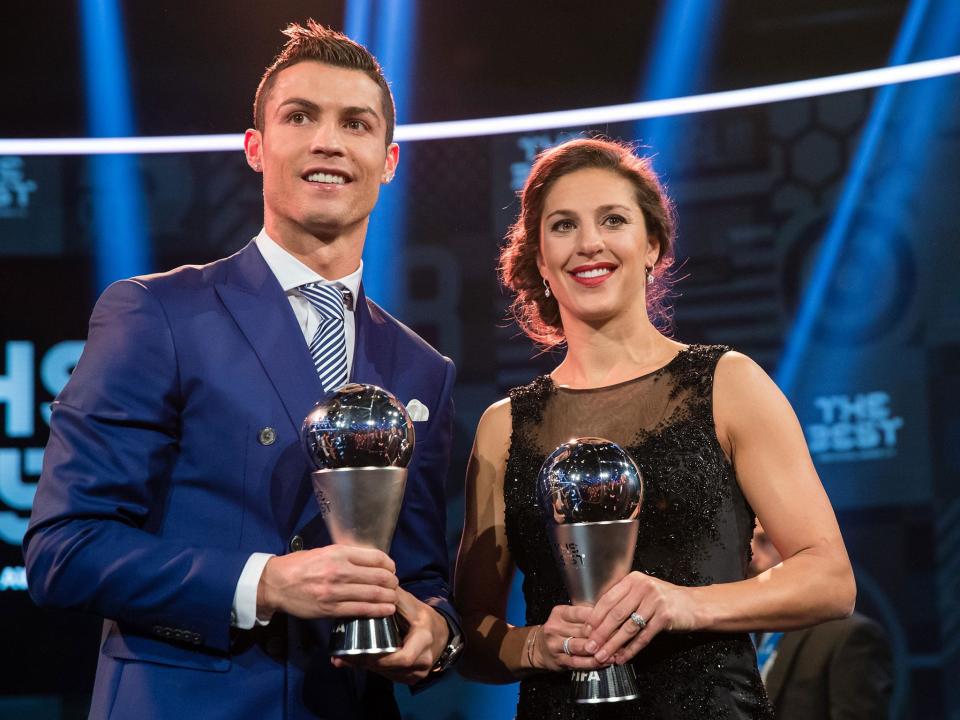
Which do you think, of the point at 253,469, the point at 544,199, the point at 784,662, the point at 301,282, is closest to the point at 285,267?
the point at 301,282

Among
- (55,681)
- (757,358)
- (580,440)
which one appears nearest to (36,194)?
(55,681)

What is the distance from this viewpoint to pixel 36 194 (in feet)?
16.0

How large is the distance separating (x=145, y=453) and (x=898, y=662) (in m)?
3.69

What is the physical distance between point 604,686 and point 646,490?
1.69ft

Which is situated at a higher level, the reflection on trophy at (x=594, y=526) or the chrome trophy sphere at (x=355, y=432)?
the chrome trophy sphere at (x=355, y=432)

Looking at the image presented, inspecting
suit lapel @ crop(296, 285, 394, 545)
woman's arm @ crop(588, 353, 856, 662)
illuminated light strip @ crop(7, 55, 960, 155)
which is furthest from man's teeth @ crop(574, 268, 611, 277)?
illuminated light strip @ crop(7, 55, 960, 155)

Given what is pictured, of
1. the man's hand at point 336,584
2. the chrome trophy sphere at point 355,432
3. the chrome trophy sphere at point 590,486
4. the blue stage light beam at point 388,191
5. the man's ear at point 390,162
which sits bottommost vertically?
the man's hand at point 336,584

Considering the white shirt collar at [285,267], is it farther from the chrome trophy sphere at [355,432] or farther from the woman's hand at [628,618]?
the woman's hand at [628,618]

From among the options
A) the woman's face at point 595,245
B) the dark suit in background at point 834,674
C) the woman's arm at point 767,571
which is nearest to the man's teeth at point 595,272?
the woman's face at point 595,245

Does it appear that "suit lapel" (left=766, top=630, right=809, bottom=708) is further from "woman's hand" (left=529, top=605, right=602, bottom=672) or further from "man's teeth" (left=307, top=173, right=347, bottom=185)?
"man's teeth" (left=307, top=173, right=347, bottom=185)

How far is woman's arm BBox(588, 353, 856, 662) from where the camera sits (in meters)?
1.93

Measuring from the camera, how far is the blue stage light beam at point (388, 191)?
195 inches

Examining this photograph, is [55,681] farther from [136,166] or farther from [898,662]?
[898,662]

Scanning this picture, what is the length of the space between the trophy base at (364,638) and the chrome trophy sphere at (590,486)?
0.35m
